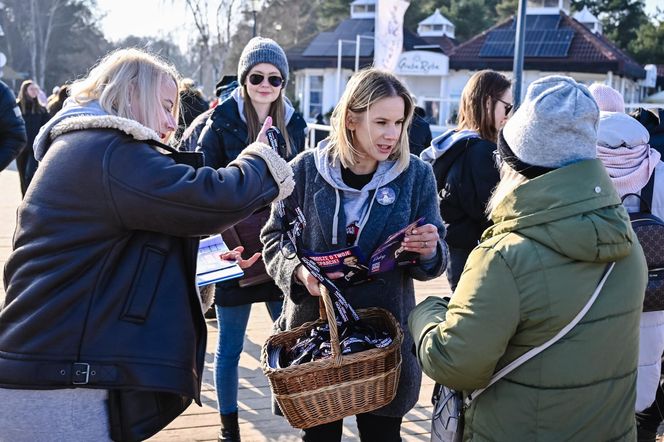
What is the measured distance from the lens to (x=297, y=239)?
2.65 meters

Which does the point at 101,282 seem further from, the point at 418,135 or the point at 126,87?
the point at 418,135

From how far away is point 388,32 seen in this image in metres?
12.7

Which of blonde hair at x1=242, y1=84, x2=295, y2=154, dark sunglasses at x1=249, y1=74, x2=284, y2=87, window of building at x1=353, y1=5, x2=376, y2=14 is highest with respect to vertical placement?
window of building at x1=353, y1=5, x2=376, y2=14

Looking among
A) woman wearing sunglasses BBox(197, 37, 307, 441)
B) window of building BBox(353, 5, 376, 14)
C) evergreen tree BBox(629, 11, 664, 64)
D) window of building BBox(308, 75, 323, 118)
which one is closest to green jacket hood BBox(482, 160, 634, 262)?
woman wearing sunglasses BBox(197, 37, 307, 441)

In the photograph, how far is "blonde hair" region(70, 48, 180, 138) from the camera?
212cm

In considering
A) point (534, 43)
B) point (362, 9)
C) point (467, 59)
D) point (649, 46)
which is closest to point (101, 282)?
point (467, 59)

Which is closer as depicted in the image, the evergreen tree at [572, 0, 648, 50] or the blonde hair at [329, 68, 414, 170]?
the blonde hair at [329, 68, 414, 170]

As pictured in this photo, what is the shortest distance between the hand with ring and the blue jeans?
53.4 inches

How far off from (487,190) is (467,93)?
25.0 inches

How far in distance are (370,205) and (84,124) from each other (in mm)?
1093

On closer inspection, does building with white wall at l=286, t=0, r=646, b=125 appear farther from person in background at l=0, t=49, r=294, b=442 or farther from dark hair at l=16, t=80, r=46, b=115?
person in background at l=0, t=49, r=294, b=442

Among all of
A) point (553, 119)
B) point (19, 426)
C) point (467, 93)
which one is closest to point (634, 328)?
point (553, 119)

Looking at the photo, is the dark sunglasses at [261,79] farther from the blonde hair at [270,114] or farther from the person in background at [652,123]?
the person in background at [652,123]

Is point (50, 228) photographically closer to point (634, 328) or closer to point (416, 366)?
point (416, 366)
